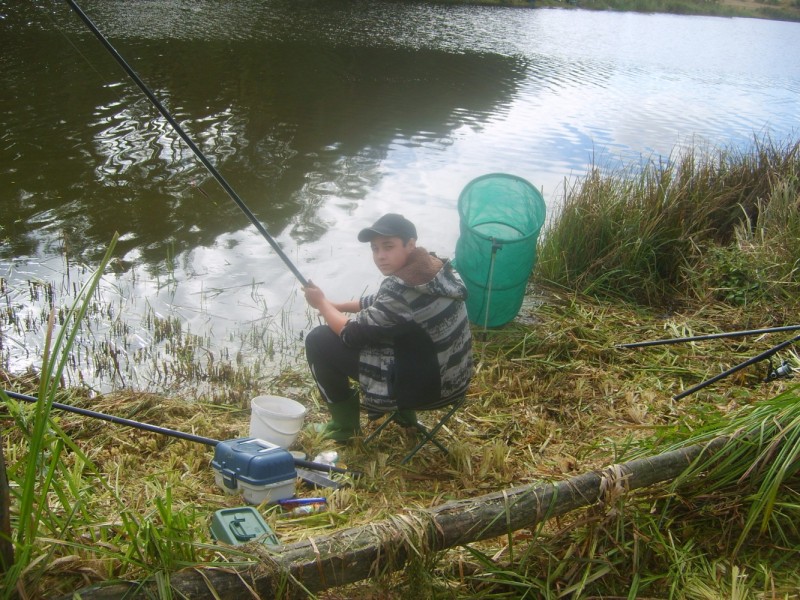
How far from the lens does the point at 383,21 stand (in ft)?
56.6

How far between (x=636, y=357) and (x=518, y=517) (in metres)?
2.26

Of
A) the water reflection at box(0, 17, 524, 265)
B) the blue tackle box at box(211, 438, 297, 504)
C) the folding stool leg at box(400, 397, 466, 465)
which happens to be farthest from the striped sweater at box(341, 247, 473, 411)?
the water reflection at box(0, 17, 524, 265)

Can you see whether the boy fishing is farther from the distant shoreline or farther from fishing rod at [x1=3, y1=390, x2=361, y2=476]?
the distant shoreline

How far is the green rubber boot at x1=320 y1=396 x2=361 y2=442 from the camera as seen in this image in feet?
10.8

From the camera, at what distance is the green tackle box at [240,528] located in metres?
2.05

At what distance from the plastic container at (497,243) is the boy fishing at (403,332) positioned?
3.92 feet

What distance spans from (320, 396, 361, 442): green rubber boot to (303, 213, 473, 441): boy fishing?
0.59 ft

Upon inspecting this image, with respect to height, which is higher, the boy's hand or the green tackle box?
the boy's hand

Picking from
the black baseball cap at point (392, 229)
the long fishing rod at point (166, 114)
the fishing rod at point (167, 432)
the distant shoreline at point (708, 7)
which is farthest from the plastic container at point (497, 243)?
the distant shoreline at point (708, 7)

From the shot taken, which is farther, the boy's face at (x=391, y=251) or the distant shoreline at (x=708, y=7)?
the distant shoreline at (x=708, y=7)

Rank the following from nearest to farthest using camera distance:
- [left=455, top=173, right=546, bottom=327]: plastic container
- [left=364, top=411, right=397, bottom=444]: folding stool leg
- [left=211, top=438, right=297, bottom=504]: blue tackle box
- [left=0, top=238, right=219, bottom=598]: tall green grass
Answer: [left=0, top=238, right=219, bottom=598]: tall green grass < [left=211, top=438, right=297, bottom=504]: blue tackle box < [left=364, top=411, right=397, bottom=444]: folding stool leg < [left=455, top=173, right=546, bottom=327]: plastic container

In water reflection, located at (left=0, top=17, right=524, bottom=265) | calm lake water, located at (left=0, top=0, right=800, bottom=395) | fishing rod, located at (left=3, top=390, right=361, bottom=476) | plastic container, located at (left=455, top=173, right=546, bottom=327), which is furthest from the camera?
water reflection, located at (left=0, top=17, right=524, bottom=265)

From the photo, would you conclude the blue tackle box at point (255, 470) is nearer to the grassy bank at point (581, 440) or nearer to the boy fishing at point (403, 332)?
the grassy bank at point (581, 440)

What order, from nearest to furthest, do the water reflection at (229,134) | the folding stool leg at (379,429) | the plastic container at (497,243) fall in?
the folding stool leg at (379,429)
the plastic container at (497,243)
the water reflection at (229,134)
